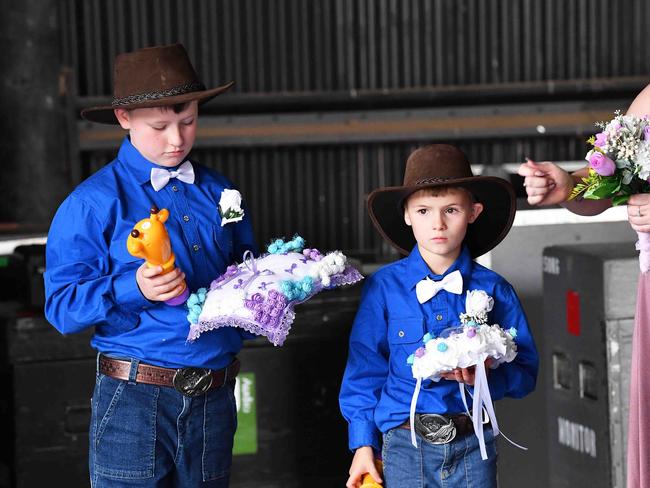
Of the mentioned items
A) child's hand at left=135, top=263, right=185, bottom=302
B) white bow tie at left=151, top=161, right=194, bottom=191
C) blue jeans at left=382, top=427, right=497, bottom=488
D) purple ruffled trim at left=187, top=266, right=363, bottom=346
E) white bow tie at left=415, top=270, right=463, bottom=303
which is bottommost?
blue jeans at left=382, top=427, right=497, bottom=488

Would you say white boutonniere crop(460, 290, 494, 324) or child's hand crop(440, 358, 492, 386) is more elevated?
white boutonniere crop(460, 290, 494, 324)

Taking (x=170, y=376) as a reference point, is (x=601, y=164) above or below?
above

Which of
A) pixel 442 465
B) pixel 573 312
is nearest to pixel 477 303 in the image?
pixel 442 465

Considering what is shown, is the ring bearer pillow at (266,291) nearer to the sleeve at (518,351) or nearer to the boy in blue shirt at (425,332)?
the boy in blue shirt at (425,332)

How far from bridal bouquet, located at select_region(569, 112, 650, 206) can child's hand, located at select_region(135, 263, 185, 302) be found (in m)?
0.90

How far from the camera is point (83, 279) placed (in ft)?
8.20

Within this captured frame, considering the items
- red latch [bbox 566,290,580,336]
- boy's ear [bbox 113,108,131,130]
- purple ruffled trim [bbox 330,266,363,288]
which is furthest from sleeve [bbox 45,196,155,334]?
red latch [bbox 566,290,580,336]

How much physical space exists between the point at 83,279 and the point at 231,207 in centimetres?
37

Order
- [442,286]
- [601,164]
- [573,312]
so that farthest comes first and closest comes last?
[573,312], [442,286], [601,164]

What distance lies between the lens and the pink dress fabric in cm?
263

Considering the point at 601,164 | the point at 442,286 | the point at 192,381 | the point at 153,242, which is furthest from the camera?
the point at 442,286

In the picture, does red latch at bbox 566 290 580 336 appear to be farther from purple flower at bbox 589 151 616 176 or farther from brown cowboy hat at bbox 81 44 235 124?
brown cowboy hat at bbox 81 44 235 124

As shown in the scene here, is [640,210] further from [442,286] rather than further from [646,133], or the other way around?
[442,286]


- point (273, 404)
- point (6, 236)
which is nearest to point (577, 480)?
point (273, 404)
